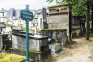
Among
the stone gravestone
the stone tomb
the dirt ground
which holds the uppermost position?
the stone gravestone

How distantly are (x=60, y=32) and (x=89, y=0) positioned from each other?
19.7 feet

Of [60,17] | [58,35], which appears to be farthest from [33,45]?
[60,17]

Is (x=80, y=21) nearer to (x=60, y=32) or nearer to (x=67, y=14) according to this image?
(x=67, y=14)

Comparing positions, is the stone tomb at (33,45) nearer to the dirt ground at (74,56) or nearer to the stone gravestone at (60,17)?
the dirt ground at (74,56)

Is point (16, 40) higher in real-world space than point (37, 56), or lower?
higher

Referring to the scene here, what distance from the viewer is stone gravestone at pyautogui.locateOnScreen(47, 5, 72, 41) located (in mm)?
11180

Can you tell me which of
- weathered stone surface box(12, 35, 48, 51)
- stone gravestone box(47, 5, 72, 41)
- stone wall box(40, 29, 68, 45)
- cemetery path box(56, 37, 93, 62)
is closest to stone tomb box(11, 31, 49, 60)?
weathered stone surface box(12, 35, 48, 51)

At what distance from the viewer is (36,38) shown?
535 centimetres

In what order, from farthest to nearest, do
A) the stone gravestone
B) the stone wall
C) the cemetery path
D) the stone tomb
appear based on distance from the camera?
1. the stone gravestone
2. the stone wall
3. the cemetery path
4. the stone tomb

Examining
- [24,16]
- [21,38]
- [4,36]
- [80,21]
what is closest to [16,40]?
[21,38]

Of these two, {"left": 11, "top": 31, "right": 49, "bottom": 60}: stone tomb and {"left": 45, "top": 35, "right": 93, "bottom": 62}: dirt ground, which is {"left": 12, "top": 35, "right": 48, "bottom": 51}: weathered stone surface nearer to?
{"left": 11, "top": 31, "right": 49, "bottom": 60}: stone tomb

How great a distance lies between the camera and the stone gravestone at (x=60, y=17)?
11180 millimetres

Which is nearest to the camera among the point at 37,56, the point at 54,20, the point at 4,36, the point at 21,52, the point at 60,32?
the point at 37,56

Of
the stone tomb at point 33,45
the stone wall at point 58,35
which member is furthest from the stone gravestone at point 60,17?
the stone tomb at point 33,45
